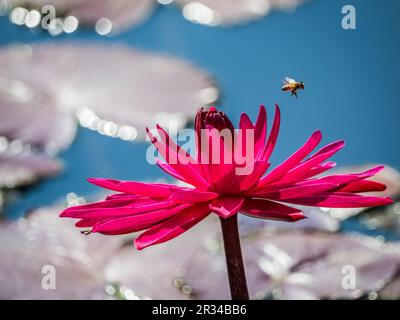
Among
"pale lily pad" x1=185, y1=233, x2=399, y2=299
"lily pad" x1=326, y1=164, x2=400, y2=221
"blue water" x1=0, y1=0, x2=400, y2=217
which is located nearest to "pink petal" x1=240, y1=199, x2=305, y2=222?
"pale lily pad" x1=185, y1=233, x2=399, y2=299

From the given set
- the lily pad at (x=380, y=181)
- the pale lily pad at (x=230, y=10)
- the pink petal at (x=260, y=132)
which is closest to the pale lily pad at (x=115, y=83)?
the pale lily pad at (x=230, y=10)

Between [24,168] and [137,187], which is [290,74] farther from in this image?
[137,187]

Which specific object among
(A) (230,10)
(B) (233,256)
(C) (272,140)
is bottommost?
(B) (233,256)

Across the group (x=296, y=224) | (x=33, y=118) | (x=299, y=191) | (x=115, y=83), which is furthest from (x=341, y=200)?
(x=115, y=83)

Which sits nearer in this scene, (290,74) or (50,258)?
(50,258)

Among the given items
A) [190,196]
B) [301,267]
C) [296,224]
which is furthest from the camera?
[296,224]

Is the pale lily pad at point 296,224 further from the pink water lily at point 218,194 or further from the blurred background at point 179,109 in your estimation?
the pink water lily at point 218,194

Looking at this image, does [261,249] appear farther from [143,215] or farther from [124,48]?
[124,48]

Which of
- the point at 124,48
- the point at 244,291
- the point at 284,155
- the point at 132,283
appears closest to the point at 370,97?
the point at 284,155
